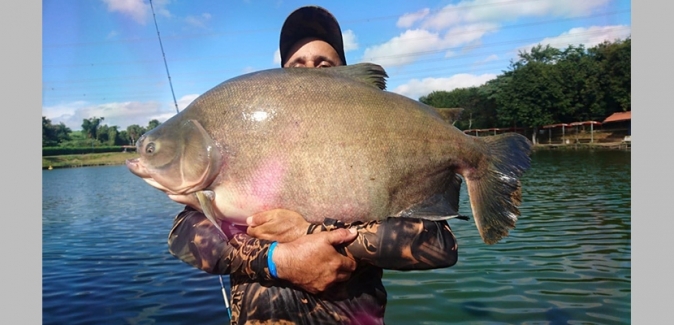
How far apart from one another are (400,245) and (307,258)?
0.46 meters

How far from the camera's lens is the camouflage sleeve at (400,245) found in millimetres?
2271

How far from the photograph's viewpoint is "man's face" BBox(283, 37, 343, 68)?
3.16 metres

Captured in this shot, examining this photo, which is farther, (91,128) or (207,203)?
(91,128)

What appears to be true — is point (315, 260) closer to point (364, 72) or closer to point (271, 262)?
point (271, 262)

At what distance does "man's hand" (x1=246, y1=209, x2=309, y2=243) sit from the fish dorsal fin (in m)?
0.86

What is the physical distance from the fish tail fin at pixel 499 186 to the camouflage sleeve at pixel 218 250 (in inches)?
47.4

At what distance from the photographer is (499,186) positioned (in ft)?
8.66

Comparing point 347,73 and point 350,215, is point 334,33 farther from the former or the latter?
point 350,215

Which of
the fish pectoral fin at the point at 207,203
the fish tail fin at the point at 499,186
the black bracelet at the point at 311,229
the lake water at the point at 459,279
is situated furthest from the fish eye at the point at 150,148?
the lake water at the point at 459,279

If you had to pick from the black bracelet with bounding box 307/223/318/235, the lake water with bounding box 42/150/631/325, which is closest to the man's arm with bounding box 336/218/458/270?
the black bracelet with bounding box 307/223/318/235

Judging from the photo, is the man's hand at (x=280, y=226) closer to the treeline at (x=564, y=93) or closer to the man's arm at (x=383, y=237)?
the man's arm at (x=383, y=237)

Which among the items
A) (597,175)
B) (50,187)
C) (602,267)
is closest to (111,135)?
(50,187)

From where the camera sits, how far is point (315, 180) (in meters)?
2.31

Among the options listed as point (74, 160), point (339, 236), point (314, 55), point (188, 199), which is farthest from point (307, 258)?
point (74, 160)
